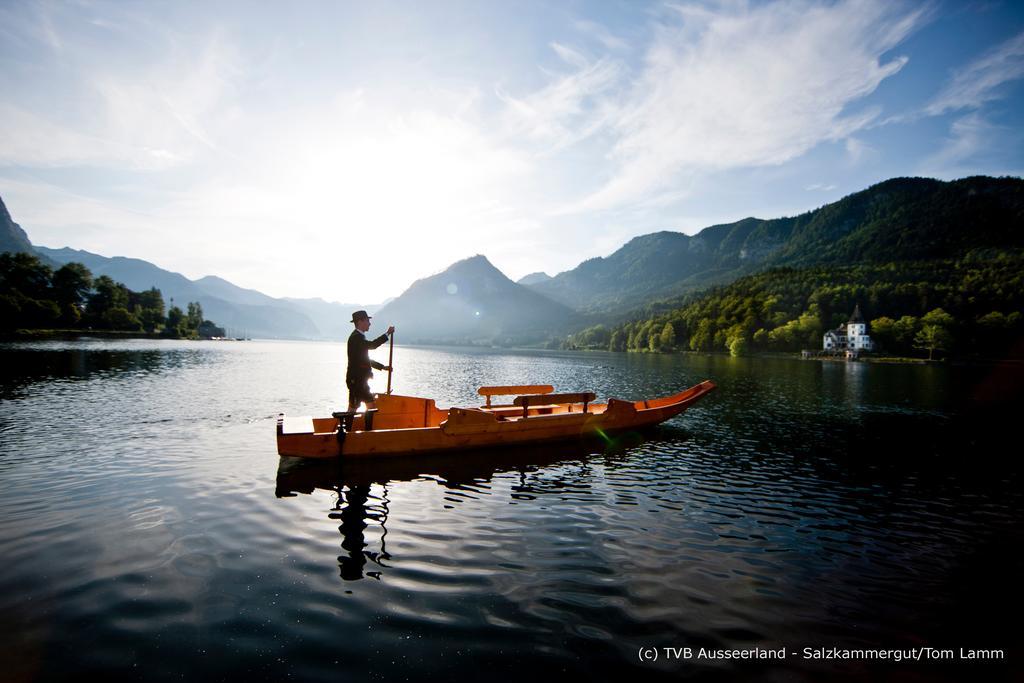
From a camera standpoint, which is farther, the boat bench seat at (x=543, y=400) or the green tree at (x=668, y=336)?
the green tree at (x=668, y=336)

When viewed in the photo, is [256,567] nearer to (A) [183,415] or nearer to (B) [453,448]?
(B) [453,448]

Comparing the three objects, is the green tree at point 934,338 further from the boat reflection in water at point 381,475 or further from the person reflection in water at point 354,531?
the person reflection in water at point 354,531

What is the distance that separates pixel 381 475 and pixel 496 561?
685 centimetres

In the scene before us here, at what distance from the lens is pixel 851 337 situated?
13525 cm

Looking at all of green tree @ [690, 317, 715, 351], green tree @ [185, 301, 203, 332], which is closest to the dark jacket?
green tree @ [690, 317, 715, 351]

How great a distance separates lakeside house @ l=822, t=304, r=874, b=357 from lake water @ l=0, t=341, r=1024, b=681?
13916 cm

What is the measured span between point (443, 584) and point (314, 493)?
651 cm

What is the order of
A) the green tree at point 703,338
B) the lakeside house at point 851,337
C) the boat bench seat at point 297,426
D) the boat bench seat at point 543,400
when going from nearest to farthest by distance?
the boat bench seat at point 297,426, the boat bench seat at point 543,400, the lakeside house at point 851,337, the green tree at point 703,338

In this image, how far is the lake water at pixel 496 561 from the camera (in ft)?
19.6

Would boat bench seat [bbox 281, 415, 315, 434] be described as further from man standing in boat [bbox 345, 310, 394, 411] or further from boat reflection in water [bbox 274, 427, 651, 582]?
man standing in boat [bbox 345, 310, 394, 411]

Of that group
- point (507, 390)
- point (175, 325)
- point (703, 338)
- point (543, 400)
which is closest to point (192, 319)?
point (175, 325)

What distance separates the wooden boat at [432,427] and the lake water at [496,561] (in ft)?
2.24

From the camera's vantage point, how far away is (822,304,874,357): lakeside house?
13162 centimetres

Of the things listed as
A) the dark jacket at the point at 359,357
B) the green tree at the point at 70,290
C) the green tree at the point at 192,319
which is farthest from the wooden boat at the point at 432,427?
the green tree at the point at 192,319
